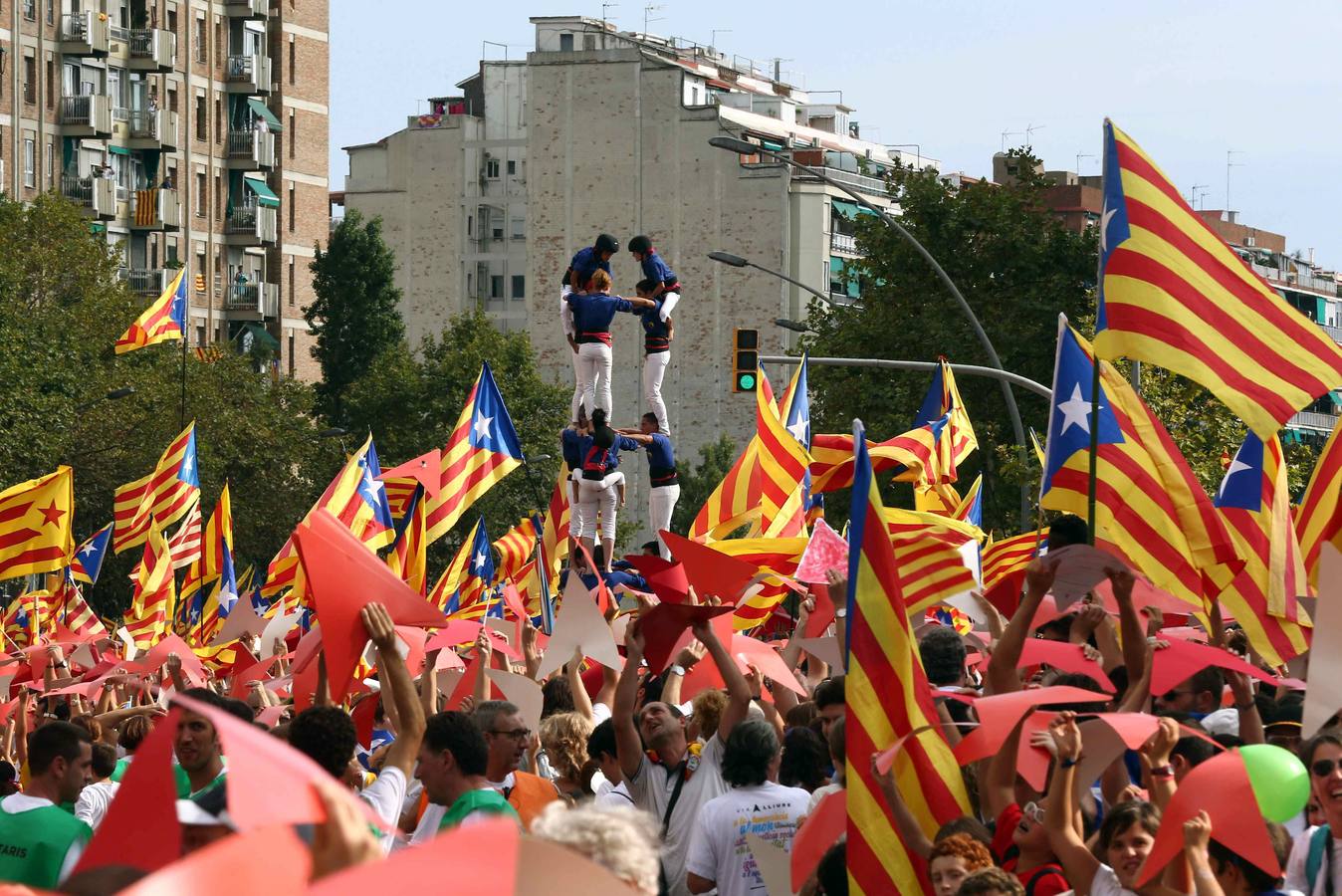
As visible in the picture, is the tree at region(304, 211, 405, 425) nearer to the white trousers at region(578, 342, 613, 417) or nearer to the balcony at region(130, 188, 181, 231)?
the balcony at region(130, 188, 181, 231)

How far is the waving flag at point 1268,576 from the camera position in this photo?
10.1 meters

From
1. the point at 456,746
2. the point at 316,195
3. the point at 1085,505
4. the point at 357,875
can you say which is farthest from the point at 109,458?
the point at 357,875

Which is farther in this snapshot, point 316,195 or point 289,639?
point 316,195

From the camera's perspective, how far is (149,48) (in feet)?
239

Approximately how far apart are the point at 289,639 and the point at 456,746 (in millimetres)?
14432

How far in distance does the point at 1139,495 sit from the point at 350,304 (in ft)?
223

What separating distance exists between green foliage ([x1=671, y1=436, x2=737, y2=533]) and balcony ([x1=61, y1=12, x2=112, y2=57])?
24.6 metres

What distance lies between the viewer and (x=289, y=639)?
21031mm

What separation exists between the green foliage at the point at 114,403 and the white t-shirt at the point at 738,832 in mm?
40655

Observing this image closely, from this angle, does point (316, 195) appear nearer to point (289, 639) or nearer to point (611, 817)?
point (289, 639)

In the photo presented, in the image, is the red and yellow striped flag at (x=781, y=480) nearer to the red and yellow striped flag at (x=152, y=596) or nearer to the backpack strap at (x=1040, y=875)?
the red and yellow striped flag at (x=152, y=596)

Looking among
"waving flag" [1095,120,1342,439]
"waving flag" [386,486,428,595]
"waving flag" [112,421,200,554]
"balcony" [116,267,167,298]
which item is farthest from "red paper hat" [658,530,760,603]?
"balcony" [116,267,167,298]

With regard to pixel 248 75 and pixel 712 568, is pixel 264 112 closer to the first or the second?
pixel 248 75

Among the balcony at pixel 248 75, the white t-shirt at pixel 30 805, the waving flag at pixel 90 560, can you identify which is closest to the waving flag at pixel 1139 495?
the white t-shirt at pixel 30 805
